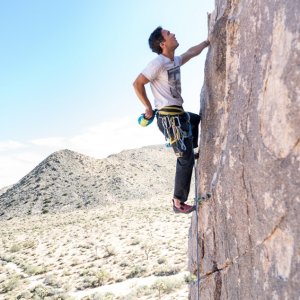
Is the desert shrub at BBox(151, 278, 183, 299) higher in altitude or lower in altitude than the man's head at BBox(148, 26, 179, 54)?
lower

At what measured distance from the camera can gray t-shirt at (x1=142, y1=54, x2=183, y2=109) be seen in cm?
545

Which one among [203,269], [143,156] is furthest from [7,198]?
[203,269]

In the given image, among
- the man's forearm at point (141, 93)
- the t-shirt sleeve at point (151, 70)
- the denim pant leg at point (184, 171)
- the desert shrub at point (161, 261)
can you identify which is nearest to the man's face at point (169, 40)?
the t-shirt sleeve at point (151, 70)

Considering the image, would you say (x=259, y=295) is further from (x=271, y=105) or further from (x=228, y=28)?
(x=228, y=28)

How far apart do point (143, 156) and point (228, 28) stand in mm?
102463

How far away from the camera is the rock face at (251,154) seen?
336 cm

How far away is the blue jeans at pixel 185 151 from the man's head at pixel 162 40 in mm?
1019

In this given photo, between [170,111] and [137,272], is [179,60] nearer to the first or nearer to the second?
[170,111]

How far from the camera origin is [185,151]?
18.5 feet

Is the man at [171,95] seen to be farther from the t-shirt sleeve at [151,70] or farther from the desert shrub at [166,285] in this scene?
the desert shrub at [166,285]

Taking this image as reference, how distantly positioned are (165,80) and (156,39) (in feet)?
2.07

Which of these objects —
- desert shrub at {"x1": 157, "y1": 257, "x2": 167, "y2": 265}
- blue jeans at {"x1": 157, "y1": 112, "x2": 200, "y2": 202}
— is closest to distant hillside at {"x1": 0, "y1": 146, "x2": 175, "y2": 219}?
desert shrub at {"x1": 157, "y1": 257, "x2": 167, "y2": 265}

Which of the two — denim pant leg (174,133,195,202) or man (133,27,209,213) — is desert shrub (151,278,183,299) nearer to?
denim pant leg (174,133,195,202)

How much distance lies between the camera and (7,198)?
79250 millimetres
